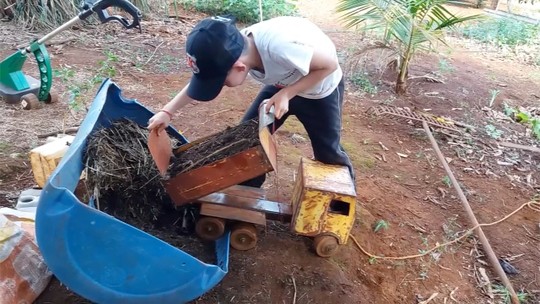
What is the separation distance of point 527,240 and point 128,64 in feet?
11.8

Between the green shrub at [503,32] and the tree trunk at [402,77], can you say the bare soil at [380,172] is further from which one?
the green shrub at [503,32]

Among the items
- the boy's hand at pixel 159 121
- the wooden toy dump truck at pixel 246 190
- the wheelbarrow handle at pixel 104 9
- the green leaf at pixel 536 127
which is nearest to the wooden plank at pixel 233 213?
the wooden toy dump truck at pixel 246 190

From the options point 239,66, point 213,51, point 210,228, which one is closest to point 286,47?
point 239,66

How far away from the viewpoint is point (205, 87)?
196cm

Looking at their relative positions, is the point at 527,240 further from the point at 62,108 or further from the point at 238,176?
the point at 62,108

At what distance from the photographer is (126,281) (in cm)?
170

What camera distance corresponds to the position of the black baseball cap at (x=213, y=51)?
72.0 inches

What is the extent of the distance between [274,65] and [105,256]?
1002 millimetres

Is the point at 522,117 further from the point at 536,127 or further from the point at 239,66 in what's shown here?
the point at 239,66

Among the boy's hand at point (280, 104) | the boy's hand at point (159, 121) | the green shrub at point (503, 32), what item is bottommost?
the green shrub at point (503, 32)

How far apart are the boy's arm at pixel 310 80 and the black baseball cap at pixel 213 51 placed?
10.3 inches

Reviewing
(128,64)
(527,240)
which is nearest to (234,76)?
(527,240)

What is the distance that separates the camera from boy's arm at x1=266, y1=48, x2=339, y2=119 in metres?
2.05

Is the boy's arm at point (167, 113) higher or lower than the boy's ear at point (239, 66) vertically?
lower
